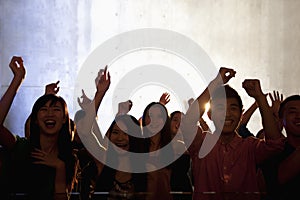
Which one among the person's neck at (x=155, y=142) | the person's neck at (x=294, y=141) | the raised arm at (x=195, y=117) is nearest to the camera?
the person's neck at (x=294, y=141)

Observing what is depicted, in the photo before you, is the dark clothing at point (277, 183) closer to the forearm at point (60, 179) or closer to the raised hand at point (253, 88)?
the raised hand at point (253, 88)

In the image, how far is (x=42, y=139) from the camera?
3041mm

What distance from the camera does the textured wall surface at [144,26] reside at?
268 inches

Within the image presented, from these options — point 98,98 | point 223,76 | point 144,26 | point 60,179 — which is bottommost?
point 60,179

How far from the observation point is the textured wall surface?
6801 millimetres

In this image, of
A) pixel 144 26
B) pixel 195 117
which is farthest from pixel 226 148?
pixel 144 26

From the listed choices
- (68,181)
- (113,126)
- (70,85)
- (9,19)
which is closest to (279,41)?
(70,85)

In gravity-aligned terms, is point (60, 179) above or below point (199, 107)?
below

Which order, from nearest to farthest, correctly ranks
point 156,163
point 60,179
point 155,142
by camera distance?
point 60,179, point 156,163, point 155,142

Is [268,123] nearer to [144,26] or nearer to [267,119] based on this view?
[267,119]

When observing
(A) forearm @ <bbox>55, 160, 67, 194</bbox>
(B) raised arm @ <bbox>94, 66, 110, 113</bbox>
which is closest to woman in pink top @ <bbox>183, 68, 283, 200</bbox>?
(B) raised arm @ <bbox>94, 66, 110, 113</bbox>

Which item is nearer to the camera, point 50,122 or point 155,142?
point 50,122

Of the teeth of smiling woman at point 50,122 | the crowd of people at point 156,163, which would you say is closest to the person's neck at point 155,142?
the crowd of people at point 156,163

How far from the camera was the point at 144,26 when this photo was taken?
701 centimetres
